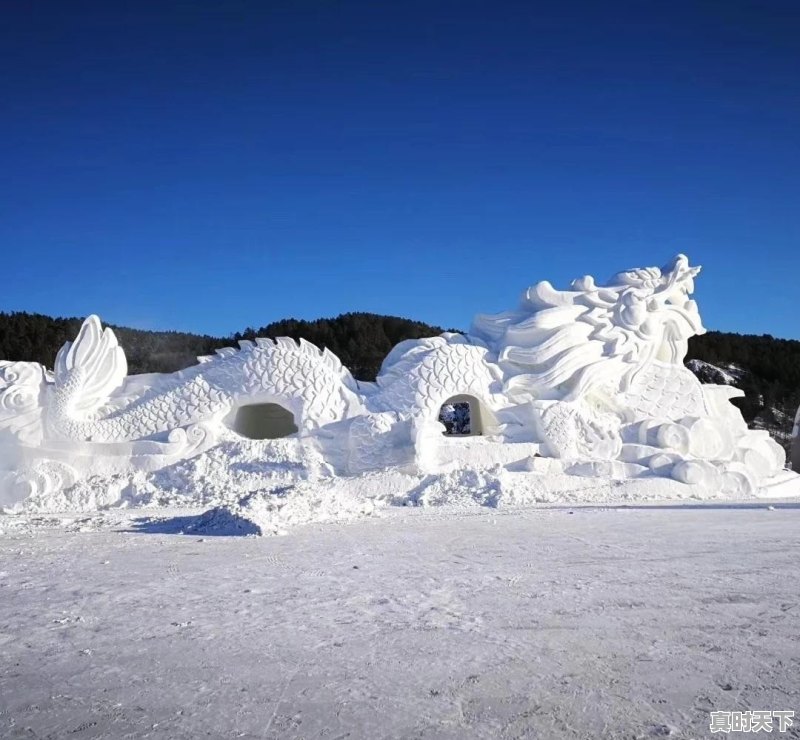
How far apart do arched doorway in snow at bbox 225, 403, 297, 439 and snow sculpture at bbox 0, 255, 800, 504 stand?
5.60 feet

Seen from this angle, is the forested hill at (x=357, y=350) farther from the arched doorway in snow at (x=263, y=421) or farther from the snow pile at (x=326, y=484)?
the snow pile at (x=326, y=484)

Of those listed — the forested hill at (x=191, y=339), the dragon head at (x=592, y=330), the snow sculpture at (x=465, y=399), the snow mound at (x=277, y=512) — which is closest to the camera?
the snow mound at (x=277, y=512)

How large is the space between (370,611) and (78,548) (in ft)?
8.72

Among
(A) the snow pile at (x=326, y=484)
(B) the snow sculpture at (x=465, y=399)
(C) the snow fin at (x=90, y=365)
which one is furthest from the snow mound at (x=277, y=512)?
(C) the snow fin at (x=90, y=365)

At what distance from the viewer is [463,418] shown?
52.2ft

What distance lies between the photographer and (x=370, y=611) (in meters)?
2.87

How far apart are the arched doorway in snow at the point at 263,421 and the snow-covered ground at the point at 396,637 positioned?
588cm

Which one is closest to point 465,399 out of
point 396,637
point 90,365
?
point 90,365

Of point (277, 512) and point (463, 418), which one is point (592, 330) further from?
point (463, 418)

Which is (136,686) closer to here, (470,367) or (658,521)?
(658,521)

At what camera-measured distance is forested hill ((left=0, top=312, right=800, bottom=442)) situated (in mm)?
20406

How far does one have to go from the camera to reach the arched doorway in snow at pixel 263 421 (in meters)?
10.6

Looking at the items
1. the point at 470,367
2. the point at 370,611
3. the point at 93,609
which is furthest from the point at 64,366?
the point at 370,611

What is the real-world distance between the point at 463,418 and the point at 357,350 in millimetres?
7005
